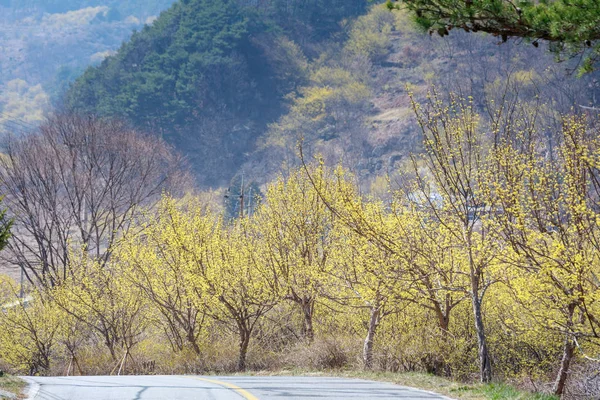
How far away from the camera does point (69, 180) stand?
116ft

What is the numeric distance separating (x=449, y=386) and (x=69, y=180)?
1085 inches

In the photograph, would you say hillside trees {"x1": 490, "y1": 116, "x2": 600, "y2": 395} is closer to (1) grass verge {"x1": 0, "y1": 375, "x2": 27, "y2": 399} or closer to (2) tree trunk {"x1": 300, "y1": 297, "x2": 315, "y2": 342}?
(2) tree trunk {"x1": 300, "y1": 297, "x2": 315, "y2": 342}

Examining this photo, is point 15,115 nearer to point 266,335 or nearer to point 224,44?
point 224,44

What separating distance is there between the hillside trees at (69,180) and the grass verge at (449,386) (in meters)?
18.7

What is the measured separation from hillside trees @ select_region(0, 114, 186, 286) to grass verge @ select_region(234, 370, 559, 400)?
61.4 ft

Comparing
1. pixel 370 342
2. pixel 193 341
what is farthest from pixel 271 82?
pixel 370 342

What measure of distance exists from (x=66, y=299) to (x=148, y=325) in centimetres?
269

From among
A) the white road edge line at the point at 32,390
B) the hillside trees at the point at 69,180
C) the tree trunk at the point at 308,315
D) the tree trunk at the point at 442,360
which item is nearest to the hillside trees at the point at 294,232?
the tree trunk at the point at 308,315

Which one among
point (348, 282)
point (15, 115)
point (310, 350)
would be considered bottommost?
point (15, 115)

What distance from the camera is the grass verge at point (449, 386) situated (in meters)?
9.73

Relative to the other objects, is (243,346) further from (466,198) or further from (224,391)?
(224,391)

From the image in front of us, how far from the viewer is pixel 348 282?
15.8m

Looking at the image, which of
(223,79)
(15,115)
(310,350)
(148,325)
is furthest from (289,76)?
(310,350)

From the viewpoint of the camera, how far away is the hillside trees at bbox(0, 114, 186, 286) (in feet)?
105
